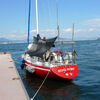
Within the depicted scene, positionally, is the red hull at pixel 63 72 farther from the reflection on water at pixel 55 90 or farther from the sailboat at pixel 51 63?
the reflection on water at pixel 55 90

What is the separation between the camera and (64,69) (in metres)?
11.8

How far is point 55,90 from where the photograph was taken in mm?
11234

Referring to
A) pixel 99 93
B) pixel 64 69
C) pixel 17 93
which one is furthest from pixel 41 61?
pixel 17 93

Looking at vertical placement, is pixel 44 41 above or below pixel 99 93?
above

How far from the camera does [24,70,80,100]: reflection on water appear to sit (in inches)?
396

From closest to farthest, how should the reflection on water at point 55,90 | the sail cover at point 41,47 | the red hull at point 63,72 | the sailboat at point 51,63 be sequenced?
the reflection on water at point 55,90, the red hull at point 63,72, the sailboat at point 51,63, the sail cover at point 41,47

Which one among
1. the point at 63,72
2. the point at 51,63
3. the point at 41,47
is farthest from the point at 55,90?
the point at 41,47

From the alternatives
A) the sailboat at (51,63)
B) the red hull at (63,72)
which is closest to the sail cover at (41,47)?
the sailboat at (51,63)

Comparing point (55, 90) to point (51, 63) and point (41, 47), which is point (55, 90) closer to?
point (51, 63)

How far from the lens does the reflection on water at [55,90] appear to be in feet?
33.0

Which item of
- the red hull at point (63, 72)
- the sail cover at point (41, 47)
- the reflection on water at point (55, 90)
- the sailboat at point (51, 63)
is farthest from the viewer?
the sail cover at point (41, 47)

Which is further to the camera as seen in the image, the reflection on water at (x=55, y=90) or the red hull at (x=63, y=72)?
the red hull at (x=63, y=72)

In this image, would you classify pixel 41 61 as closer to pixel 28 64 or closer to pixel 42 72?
pixel 42 72

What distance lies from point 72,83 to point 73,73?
1.11 meters
